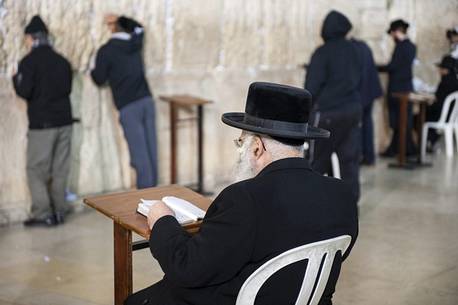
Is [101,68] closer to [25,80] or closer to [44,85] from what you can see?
[44,85]

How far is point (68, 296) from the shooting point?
441 cm

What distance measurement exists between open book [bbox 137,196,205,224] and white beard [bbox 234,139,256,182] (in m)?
0.30

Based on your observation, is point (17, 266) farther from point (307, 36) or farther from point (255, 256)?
point (307, 36)

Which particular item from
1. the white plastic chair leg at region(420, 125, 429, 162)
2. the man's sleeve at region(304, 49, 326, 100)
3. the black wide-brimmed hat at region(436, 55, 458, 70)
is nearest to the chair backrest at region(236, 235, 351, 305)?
the man's sleeve at region(304, 49, 326, 100)

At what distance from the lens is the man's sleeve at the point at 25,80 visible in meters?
5.51

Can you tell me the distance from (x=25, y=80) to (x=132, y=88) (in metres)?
1.02

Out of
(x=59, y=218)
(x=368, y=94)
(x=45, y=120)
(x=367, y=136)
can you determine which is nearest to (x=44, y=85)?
(x=45, y=120)

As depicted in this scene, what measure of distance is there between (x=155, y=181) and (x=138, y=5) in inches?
60.6

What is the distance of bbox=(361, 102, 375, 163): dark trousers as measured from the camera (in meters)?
8.62

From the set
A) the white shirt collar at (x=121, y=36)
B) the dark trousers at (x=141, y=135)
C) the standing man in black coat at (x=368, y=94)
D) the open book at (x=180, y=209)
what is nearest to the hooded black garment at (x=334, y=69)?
the dark trousers at (x=141, y=135)

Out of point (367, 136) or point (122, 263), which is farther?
point (367, 136)

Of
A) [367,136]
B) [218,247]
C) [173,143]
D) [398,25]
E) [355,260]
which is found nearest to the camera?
[218,247]

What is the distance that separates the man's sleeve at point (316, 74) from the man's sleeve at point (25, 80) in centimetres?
208

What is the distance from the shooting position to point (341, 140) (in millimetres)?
6098
